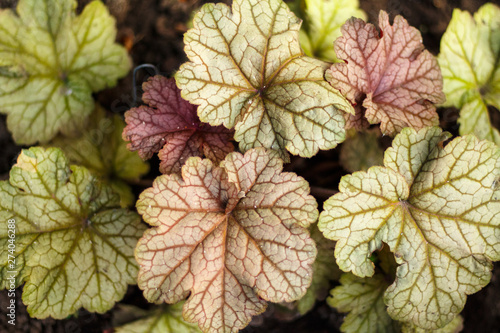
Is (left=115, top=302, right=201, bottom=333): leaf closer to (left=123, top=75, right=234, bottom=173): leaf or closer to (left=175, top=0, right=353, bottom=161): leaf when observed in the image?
(left=123, top=75, right=234, bottom=173): leaf

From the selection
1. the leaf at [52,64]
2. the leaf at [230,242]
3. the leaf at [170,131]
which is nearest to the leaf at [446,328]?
the leaf at [230,242]

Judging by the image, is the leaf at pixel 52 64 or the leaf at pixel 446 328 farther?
the leaf at pixel 52 64

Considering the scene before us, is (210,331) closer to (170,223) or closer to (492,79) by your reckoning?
(170,223)

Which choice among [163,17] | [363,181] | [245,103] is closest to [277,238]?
[363,181]

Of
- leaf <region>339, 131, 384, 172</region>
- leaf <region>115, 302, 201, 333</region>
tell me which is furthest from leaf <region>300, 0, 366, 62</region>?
leaf <region>115, 302, 201, 333</region>

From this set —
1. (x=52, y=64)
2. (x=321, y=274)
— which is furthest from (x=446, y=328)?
(x=52, y=64)

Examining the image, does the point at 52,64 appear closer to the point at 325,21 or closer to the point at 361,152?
the point at 325,21

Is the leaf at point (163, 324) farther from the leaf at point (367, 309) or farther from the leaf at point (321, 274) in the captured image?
the leaf at point (367, 309)
